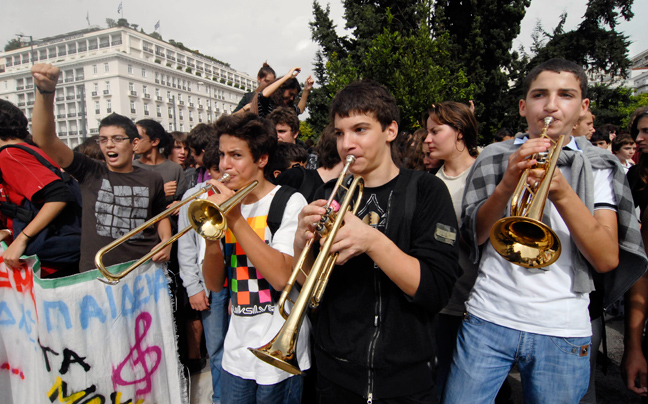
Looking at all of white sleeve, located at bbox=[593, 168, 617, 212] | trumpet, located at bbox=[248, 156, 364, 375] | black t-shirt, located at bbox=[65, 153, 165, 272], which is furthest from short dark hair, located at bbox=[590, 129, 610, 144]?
black t-shirt, located at bbox=[65, 153, 165, 272]

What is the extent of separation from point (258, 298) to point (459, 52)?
69.2 feet

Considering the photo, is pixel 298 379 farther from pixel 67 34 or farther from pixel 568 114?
pixel 67 34

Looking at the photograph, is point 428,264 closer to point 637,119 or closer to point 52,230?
point 637,119

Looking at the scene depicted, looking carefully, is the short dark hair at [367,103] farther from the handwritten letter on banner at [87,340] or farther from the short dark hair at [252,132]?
the handwritten letter on banner at [87,340]

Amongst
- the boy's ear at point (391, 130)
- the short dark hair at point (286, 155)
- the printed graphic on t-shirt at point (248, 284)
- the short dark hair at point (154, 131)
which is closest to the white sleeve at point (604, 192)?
the boy's ear at point (391, 130)

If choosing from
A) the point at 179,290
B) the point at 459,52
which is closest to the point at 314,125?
the point at 459,52

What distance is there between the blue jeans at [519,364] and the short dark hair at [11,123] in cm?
363

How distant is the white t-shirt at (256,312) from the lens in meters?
2.06

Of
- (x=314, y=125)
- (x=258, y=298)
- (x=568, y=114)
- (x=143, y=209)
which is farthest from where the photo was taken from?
(x=314, y=125)

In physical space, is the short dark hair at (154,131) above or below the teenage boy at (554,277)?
above

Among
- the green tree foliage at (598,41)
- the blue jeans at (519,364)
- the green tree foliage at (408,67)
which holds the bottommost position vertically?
the blue jeans at (519,364)

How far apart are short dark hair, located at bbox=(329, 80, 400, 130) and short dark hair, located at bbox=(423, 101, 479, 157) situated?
3.40 ft

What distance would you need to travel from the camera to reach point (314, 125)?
25.0 meters

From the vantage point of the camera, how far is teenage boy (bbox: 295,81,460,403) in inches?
60.0
